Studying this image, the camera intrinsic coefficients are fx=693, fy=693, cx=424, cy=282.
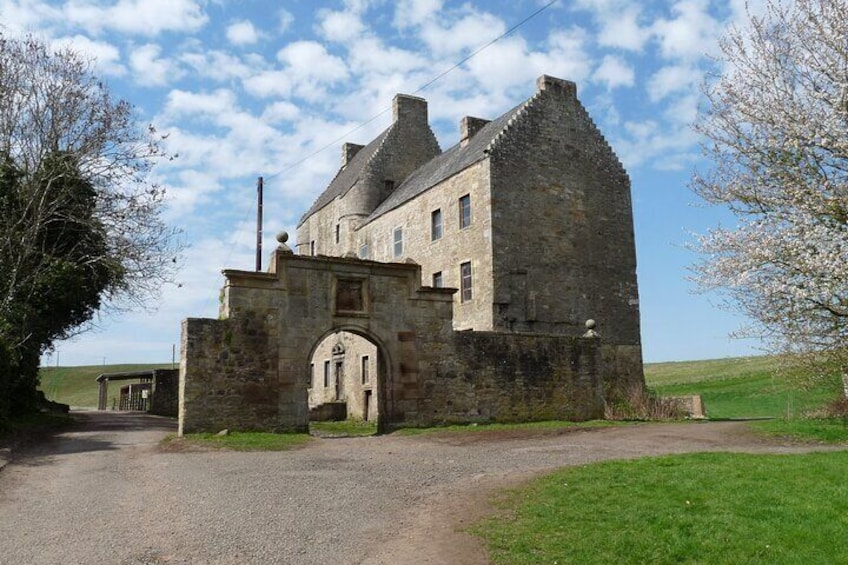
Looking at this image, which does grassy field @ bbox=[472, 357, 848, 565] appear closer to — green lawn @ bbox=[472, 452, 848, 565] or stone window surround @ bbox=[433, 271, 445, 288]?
green lawn @ bbox=[472, 452, 848, 565]

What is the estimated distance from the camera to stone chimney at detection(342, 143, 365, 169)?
136ft

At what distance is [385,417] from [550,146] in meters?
13.4

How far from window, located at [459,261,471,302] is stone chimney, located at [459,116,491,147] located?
6731 mm

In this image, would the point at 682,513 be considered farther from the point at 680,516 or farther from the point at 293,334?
the point at 293,334

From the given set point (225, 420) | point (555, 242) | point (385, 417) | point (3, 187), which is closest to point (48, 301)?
point (3, 187)

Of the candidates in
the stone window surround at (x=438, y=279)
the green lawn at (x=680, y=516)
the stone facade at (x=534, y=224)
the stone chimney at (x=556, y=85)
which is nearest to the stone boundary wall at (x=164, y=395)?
the stone facade at (x=534, y=224)

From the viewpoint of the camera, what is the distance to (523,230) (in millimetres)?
25438

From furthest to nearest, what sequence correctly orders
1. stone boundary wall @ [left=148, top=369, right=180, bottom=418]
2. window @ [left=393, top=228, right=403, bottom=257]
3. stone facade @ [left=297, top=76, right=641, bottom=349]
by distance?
stone boundary wall @ [left=148, top=369, right=180, bottom=418]
window @ [left=393, top=228, right=403, bottom=257]
stone facade @ [left=297, top=76, right=641, bottom=349]

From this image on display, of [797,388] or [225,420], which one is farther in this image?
[225,420]

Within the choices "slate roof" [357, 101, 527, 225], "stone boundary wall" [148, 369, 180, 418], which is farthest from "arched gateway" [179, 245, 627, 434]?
"stone boundary wall" [148, 369, 180, 418]

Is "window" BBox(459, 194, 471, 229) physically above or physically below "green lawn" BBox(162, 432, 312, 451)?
above

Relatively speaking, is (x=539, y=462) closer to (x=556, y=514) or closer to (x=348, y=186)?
(x=556, y=514)

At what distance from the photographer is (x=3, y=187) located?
20.4 metres

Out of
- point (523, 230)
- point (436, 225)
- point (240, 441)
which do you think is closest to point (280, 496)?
point (240, 441)
